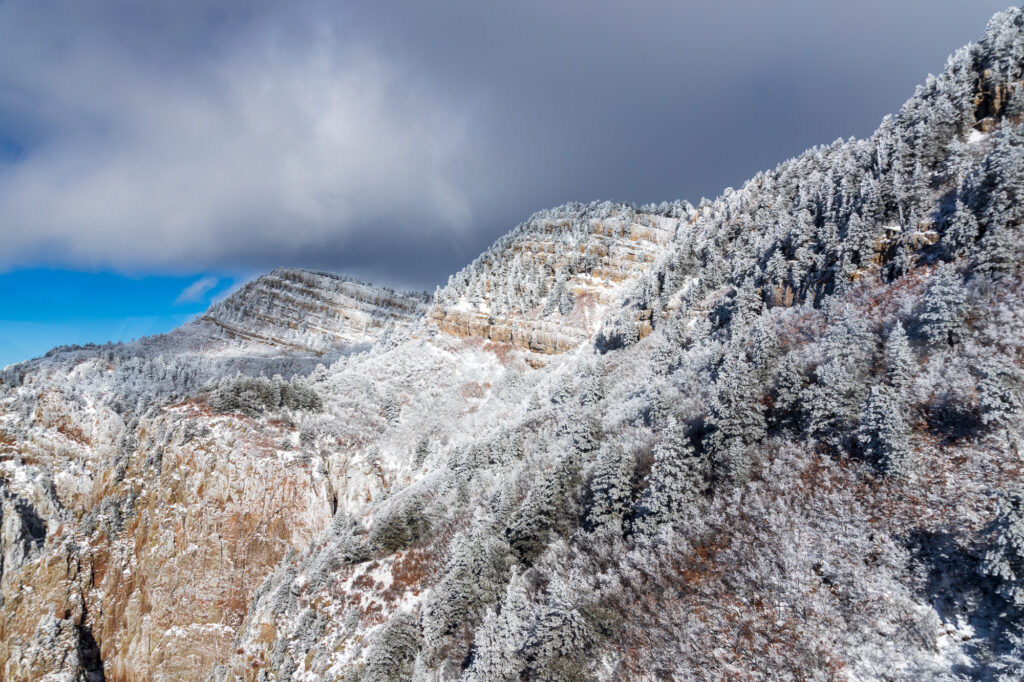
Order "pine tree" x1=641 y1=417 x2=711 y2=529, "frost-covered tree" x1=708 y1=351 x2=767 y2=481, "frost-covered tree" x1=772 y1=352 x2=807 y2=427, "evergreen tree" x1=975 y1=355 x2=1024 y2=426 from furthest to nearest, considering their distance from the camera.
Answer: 1. "frost-covered tree" x1=772 y1=352 x2=807 y2=427
2. "frost-covered tree" x1=708 y1=351 x2=767 y2=481
3. "pine tree" x1=641 y1=417 x2=711 y2=529
4. "evergreen tree" x1=975 y1=355 x2=1024 y2=426

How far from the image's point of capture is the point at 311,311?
14588 centimetres

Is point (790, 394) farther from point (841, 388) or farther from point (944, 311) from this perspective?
point (944, 311)

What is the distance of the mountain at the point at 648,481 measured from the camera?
16609mm

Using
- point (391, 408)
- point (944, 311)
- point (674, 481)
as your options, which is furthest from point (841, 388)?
point (391, 408)

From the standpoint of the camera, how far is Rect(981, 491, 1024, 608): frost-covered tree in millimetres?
12586

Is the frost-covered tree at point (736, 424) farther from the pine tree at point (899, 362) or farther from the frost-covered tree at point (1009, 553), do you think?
the frost-covered tree at point (1009, 553)

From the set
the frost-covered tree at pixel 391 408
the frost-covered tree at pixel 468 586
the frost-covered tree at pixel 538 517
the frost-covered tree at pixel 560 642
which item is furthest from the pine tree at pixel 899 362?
the frost-covered tree at pixel 391 408

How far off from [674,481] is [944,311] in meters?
16.1

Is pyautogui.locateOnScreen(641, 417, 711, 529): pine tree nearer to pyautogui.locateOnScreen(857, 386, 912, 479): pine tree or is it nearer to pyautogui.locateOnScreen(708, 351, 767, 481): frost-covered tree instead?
pyautogui.locateOnScreen(708, 351, 767, 481): frost-covered tree

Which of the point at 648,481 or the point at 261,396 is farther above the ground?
the point at 261,396

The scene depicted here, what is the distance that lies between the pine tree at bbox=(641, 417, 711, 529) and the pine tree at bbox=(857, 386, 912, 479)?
702cm

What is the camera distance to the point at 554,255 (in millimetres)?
114312

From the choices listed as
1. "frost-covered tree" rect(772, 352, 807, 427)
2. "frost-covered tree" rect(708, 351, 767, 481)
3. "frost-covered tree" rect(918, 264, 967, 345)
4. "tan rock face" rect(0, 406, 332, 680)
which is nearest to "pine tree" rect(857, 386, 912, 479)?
"frost-covered tree" rect(772, 352, 807, 427)

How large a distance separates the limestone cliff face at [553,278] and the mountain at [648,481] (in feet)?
48.5
